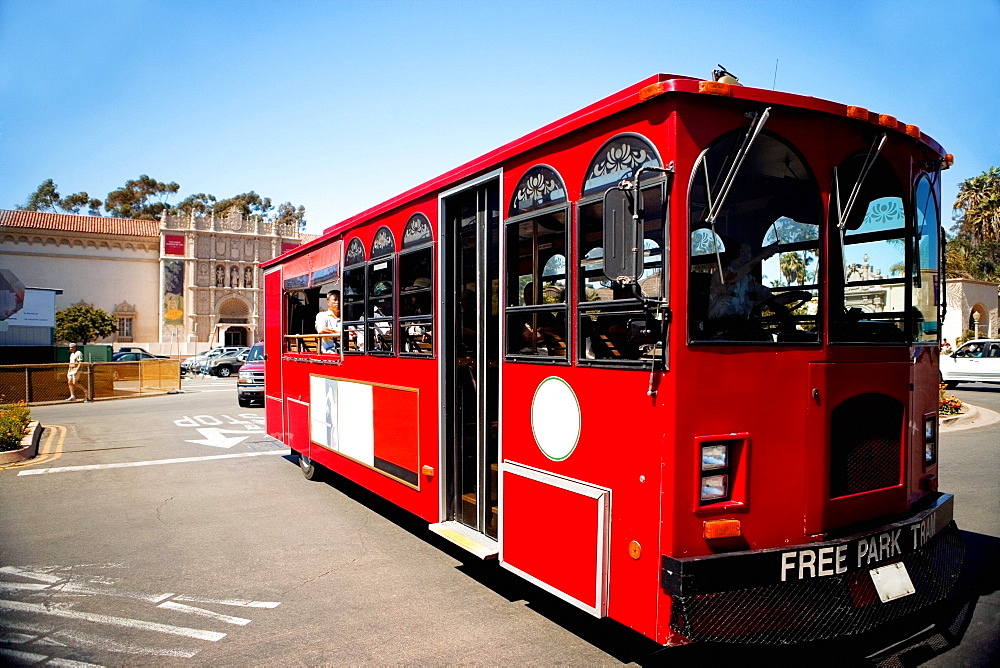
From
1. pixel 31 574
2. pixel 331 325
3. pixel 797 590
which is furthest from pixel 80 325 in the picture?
pixel 797 590

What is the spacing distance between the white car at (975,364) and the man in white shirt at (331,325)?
22.5 meters

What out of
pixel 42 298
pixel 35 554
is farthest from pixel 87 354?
pixel 35 554

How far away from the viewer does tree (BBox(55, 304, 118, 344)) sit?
5334 centimetres

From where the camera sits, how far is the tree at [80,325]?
53.3m

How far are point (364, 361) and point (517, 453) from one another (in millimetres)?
2959

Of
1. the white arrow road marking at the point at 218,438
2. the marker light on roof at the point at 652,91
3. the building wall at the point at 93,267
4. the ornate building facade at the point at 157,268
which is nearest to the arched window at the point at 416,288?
the marker light on roof at the point at 652,91

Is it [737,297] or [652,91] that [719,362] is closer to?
[737,297]

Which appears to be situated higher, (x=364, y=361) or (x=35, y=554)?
(x=364, y=361)

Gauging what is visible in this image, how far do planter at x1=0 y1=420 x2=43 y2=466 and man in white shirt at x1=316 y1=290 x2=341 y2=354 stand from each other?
6299 millimetres

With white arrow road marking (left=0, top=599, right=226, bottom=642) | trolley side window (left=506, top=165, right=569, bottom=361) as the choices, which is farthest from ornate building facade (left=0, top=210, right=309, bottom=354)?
trolley side window (left=506, top=165, right=569, bottom=361)

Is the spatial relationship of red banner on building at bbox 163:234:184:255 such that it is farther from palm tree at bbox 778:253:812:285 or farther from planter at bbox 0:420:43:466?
palm tree at bbox 778:253:812:285

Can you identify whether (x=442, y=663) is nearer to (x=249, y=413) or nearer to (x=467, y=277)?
(x=467, y=277)

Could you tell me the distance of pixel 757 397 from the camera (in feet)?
12.1

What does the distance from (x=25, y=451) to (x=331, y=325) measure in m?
6.76
